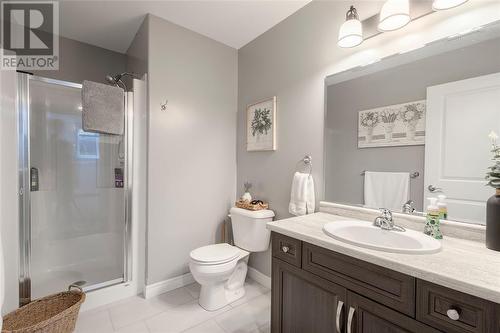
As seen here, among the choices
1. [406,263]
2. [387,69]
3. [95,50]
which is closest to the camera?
[406,263]

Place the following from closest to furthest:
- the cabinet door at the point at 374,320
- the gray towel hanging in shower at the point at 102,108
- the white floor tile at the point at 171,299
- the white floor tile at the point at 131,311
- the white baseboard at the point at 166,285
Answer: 1. the cabinet door at the point at 374,320
2. the white floor tile at the point at 131,311
3. the gray towel hanging in shower at the point at 102,108
4. the white floor tile at the point at 171,299
5. the white baseboard at the point at 166,285

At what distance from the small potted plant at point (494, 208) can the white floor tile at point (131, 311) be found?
84.5 inches

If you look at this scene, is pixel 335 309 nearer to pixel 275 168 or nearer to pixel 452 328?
pixel 452 328

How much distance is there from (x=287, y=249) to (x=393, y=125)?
983 mm

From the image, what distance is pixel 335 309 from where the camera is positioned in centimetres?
107

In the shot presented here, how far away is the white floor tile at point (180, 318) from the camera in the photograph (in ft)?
5.44

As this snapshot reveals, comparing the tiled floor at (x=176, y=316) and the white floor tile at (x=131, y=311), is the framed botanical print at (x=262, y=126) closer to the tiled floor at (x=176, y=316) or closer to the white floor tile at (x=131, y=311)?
the tiled floor at (x=176, y=316)

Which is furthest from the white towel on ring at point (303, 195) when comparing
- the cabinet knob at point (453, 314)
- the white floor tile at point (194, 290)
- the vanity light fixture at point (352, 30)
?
the white floor tile at point (194, 290)

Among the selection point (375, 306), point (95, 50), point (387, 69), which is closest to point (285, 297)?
point (375, 306)

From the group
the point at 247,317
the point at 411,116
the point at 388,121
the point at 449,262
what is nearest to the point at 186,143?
the point at 247,317

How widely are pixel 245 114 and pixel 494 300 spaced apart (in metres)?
2.22

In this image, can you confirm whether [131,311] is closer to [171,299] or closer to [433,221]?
[171,299]

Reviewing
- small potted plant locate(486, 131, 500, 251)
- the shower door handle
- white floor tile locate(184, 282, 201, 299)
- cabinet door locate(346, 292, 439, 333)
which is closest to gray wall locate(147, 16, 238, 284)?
white floor tile locate(184, 282, 201, 299)

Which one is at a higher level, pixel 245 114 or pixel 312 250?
pixel 245 114
